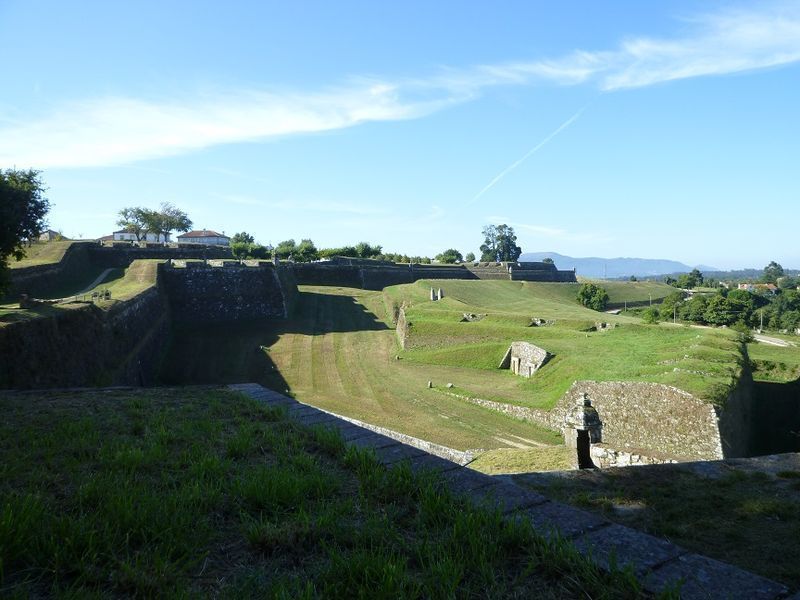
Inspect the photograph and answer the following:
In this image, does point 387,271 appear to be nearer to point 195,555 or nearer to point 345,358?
point 345,358

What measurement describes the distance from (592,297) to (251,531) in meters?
60.9

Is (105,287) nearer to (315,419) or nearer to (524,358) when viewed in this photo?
(524,358)

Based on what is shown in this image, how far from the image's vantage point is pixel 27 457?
150 inches

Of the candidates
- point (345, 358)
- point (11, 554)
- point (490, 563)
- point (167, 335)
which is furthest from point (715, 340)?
point (167, 335)

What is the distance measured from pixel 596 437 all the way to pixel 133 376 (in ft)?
62.2

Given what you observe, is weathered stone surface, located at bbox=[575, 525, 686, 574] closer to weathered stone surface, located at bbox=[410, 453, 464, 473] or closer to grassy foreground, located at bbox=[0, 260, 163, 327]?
weathered stone surface, located at bbox=[410, 453, 464, 473]

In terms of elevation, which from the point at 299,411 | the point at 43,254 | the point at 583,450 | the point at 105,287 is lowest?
the point at 583,450

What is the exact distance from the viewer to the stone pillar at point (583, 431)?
32.6 ft

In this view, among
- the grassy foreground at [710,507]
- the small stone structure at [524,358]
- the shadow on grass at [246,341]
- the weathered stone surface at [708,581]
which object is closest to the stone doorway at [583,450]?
the grassy foreground at [710,507]

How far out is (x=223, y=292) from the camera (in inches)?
1464

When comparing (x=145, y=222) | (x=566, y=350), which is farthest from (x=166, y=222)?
(x=566, y=350)

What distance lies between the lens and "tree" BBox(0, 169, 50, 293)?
14.6 metres

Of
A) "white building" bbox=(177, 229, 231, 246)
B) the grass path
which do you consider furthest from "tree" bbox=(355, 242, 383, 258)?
"white building" bbox=(177, 229, 231, 246)

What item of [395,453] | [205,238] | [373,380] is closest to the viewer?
[395,453]
